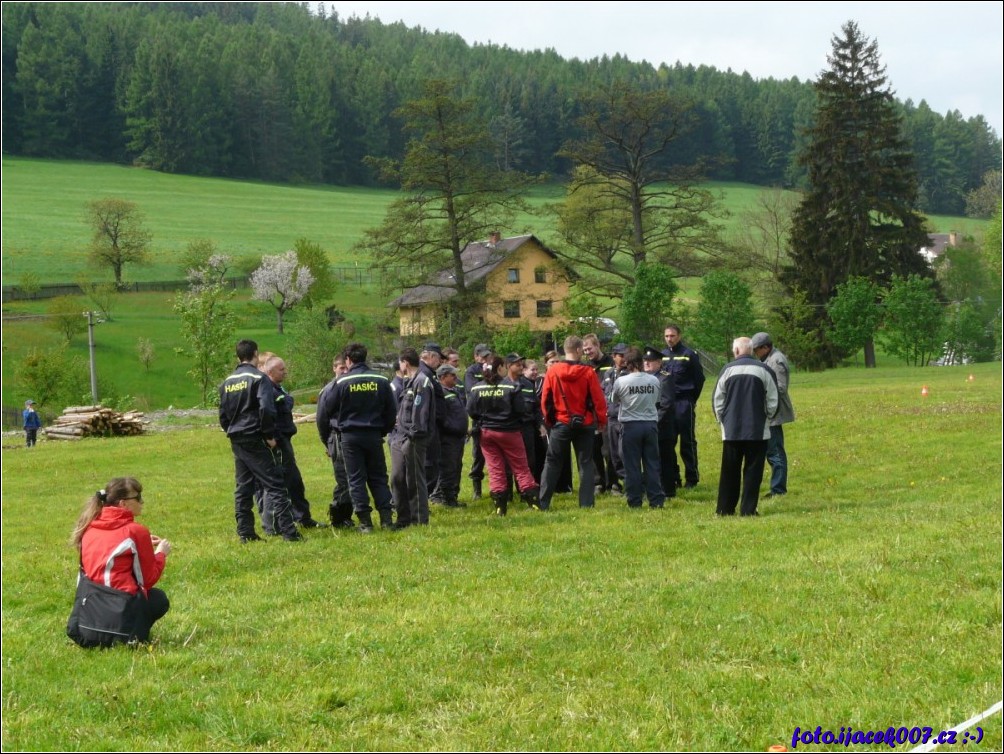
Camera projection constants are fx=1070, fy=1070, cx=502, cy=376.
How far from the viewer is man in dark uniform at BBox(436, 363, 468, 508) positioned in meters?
15.8

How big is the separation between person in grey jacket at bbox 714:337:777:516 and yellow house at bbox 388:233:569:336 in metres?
49.9

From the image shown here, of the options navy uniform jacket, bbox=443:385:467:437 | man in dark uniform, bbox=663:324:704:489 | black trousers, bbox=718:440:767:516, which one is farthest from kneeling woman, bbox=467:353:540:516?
black trousers, bbox=718:440:767:516

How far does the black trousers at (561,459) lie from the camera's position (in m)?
14.8

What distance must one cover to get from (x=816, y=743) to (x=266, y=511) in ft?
29.0

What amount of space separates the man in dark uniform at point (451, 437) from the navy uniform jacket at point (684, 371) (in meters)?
3.18

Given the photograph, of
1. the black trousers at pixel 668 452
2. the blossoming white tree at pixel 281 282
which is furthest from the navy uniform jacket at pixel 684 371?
the blossoming white tree at pixel 281 282

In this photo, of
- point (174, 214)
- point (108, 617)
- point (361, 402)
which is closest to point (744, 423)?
point (361, 402)

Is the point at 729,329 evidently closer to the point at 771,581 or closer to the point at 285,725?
the point at 771,581

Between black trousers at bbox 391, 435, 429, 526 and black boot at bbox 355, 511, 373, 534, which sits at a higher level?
black trousers at bbox 391, 435, 429, 526

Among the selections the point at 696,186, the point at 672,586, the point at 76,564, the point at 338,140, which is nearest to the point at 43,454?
the point at 76,564

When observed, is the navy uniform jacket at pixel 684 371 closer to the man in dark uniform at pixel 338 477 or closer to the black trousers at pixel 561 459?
the black trousers at pixel 561 459

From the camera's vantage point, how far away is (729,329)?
54000mm

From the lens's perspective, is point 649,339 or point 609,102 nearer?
point 649,339

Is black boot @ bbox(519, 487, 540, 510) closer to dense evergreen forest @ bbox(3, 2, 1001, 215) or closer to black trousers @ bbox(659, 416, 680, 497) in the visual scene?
black trousers @ bbox(659, 416, 680, 497)
